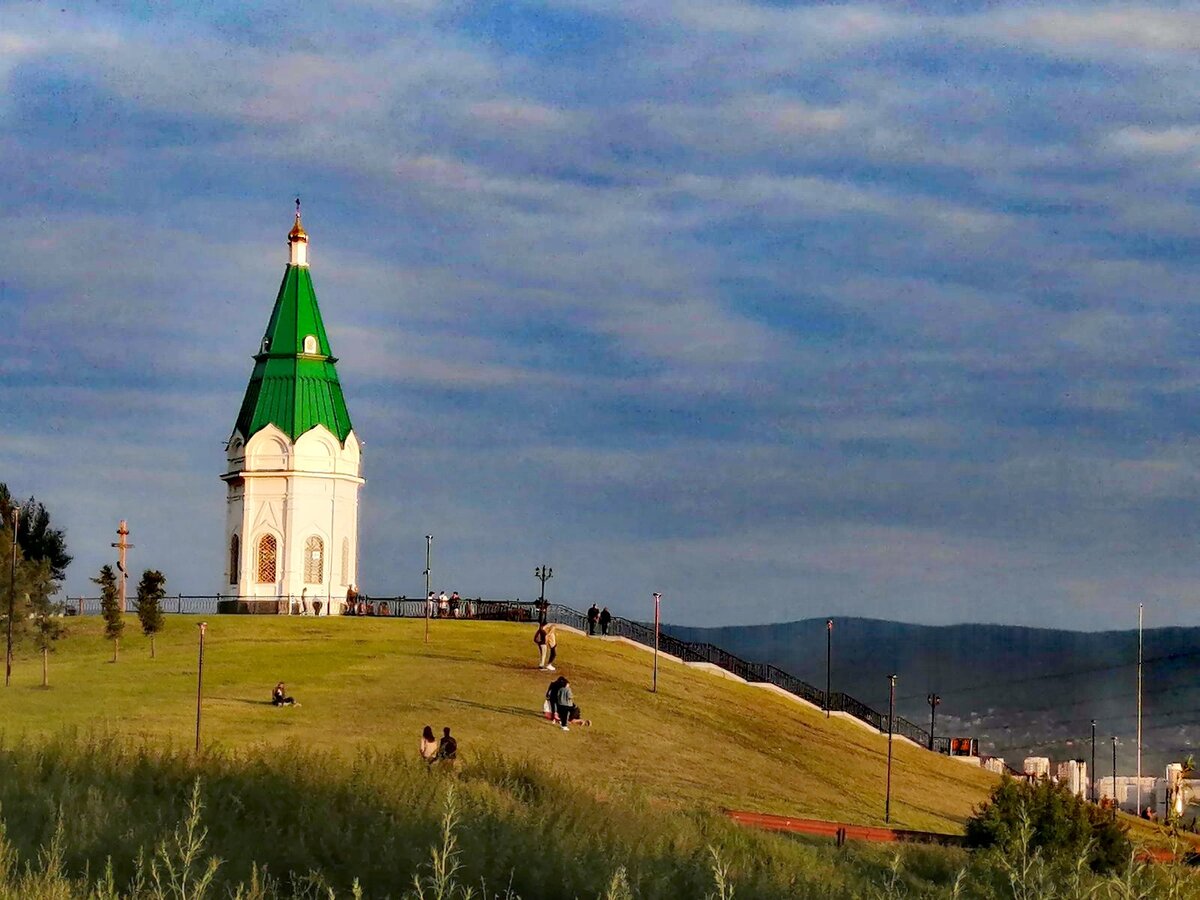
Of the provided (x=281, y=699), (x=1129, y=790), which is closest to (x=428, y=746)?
(x=281, y=699)

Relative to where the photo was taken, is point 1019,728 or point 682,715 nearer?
point 682,715

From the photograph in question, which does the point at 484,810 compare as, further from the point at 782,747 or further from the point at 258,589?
the point at 258,589

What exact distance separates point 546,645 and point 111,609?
39.1 ft

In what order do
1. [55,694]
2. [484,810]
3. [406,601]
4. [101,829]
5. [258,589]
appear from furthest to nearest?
Result: [258,589]
[406,601]
[55,694]
[484,810]
[101,829]

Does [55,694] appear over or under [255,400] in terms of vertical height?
under

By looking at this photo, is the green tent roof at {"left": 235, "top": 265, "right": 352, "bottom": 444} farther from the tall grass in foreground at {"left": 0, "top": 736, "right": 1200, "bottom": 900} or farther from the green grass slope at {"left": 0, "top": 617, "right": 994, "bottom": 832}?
the tall grass in foreground at {"left": 0, "top": 736, "right": 1200, "bottom": 900}

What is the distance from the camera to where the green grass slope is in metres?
32.9

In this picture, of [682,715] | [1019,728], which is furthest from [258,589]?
[1019,728]

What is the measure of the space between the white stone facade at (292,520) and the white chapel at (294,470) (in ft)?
0.13

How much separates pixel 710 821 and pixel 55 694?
61.5ft

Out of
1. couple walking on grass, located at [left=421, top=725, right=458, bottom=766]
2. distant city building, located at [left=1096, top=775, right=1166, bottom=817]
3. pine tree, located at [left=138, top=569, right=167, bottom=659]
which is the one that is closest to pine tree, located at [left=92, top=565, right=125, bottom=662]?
pine tree, located at [left=138, top=569, right=167, bottom=659]

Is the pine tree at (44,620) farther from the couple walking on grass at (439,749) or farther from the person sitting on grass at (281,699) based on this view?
the couple walking on grass at (439,749)

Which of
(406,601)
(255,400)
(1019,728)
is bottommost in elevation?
(1019,728)

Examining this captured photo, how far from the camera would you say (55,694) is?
38031 mm
